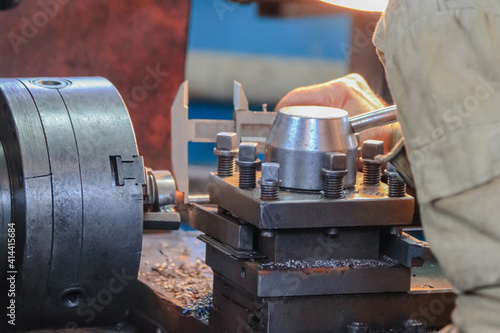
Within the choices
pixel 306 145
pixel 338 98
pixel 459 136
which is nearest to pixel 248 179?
pixel 306 145

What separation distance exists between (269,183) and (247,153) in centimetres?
11

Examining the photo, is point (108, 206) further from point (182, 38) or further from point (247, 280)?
point (182, 38)

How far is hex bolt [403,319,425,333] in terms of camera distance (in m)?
1.29

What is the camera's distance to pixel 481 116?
2.44 feet

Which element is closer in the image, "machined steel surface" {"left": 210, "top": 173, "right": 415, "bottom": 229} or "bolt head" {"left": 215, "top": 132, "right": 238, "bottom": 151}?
"machined steel surface" {"left": 210, "top": 173, "right": 415, "bottom": 229}

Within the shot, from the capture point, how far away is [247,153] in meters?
1.29

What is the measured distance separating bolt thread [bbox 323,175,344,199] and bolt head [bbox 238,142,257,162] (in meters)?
0.15

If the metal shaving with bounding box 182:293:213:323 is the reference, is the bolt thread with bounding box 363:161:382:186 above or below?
above

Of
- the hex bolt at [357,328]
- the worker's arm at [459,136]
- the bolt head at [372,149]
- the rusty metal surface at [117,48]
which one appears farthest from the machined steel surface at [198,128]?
the rusty metal surface at [117,48]

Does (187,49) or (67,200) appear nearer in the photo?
(67,200)

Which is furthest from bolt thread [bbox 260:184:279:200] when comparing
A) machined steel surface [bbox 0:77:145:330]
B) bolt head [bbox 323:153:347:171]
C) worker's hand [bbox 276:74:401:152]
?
worker's hand [bbox 276:74:401:152]

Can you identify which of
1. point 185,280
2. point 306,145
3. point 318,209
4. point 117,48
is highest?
point 117,48

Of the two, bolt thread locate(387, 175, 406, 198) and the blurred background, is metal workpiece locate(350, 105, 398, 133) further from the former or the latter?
the blurred background

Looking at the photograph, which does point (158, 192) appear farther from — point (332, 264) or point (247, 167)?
point (332, 264)
